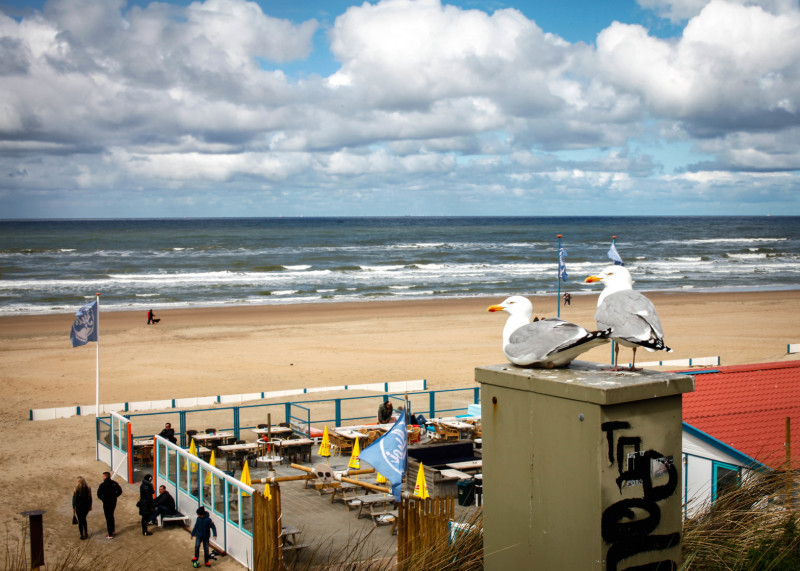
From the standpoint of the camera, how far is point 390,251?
3772 inches

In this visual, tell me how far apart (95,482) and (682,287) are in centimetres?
4749

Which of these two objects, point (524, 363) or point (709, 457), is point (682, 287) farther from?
Answer: point (524, 363)

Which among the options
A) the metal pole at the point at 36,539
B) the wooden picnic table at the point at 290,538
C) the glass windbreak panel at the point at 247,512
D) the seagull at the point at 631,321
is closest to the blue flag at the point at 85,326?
the glass windbreak panel at the point at 247,512

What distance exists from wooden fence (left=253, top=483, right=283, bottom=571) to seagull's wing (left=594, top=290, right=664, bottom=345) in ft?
19.9

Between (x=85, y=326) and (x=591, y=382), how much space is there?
17.8m

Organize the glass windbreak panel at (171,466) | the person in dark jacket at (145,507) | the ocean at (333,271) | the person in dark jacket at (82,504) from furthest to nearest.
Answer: the ocean at (333,271)
the glass windbreak panel at (171,466)
the person in dark jacket at (145,507)
the person in dark jacket at (82,504)

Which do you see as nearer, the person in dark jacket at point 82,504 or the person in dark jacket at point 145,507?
the person in dark jacket at point 82,504

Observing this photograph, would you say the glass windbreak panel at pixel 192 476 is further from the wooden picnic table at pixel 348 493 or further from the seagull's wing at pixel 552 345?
the seagull's wing at pixel 552 345

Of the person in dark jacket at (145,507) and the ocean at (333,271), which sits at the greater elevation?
the ocean at (333,271)

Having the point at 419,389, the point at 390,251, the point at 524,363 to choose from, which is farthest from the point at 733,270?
the point at 524,363

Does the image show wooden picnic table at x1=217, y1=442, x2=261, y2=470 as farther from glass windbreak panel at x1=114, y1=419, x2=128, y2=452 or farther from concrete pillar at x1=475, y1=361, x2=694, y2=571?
concrete pillar at x1=475, y1=361, x2=694, y2=571

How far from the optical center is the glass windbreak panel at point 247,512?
1143 cm

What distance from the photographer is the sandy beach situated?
15141 mm

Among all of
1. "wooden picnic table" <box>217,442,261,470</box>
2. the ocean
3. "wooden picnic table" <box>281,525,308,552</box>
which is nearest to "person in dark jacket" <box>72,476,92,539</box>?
"wooden picnic table" <box>217,442,261,470</box>
